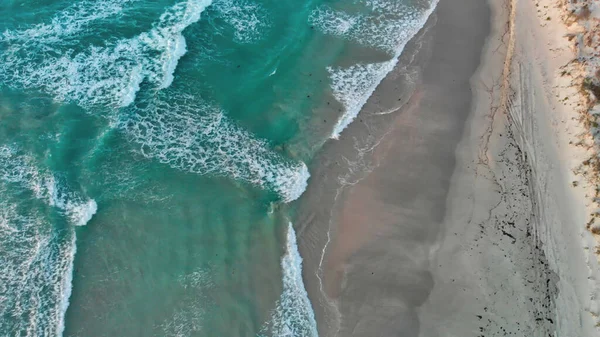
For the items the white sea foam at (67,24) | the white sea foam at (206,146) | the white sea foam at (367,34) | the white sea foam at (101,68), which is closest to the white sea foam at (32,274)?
the white sea foam at (206,146)

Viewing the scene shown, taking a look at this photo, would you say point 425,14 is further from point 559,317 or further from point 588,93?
point 559,317

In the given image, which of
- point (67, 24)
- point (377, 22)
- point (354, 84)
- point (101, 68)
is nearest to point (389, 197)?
point (354, 84)

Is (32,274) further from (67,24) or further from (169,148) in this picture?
(67,24)

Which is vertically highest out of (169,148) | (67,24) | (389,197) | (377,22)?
(377,22)

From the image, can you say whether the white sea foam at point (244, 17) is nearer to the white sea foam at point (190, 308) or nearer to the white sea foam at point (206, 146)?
the white sea foam at point (206, 146)

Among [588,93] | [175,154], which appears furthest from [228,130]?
[588,93]
